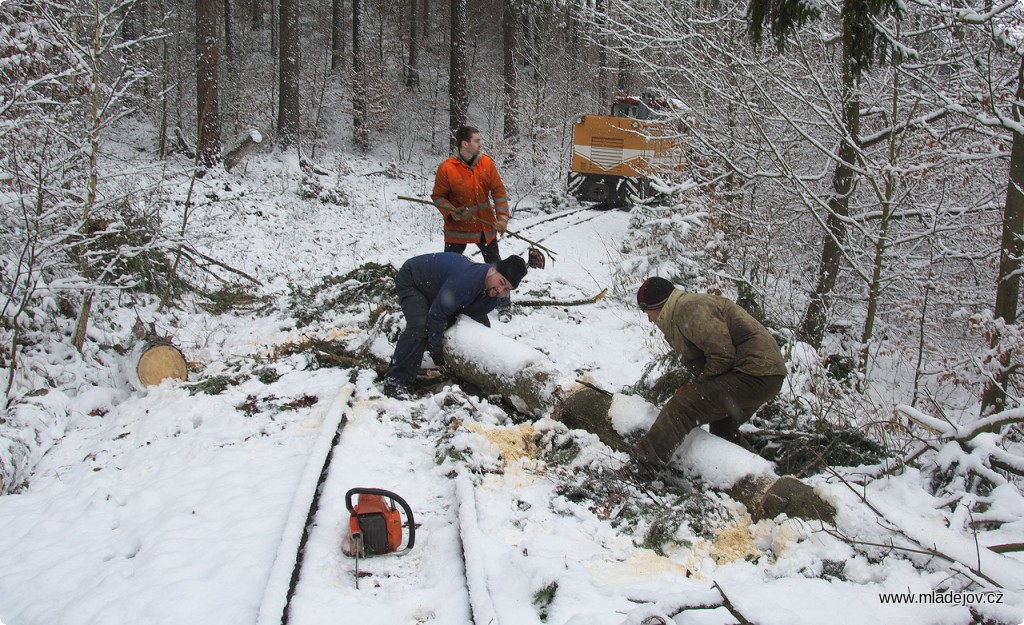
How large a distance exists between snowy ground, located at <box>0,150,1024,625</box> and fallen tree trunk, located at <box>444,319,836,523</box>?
0.11 metres

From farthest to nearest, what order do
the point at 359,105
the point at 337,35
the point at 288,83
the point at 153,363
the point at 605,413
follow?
the point at 337,35 → the point at 359,105 → the point at 288,83 → the point at 153,363 → the point at 605,413

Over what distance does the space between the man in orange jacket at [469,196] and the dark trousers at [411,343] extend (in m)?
1.50

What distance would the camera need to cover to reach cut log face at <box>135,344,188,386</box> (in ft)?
18.2

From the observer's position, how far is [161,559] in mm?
3270

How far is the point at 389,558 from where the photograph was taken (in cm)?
337

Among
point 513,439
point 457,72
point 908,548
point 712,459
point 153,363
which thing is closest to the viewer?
point 908,548

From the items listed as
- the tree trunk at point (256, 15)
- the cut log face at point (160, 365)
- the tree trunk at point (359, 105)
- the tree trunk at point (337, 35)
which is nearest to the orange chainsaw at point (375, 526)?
the cut log face at point (160, 365)

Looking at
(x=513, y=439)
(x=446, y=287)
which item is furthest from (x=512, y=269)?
(x=513, y=439)

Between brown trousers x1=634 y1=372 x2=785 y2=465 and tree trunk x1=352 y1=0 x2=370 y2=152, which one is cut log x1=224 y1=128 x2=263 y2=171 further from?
brown trousers x1=634 y1=372 x2=785 y2=465

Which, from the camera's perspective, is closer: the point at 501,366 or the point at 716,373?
the point at 716,373

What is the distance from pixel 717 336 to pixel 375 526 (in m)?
2.27

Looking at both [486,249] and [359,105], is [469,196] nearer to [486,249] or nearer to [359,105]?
[486,249]

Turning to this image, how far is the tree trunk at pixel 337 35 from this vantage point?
25459 millimetres

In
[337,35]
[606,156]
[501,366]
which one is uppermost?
[337,35]
